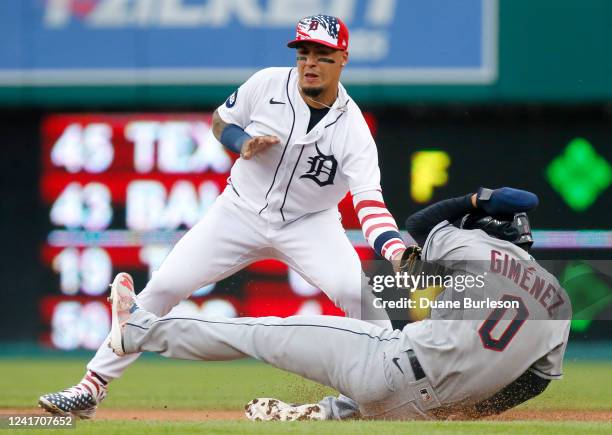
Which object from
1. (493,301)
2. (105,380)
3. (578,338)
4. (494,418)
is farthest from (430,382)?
(578,338)

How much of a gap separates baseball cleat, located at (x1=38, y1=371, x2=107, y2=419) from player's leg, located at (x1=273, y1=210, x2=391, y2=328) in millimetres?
1038

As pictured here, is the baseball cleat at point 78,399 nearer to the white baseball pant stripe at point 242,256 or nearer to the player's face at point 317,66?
the white baseball pant stripe at point 242,256

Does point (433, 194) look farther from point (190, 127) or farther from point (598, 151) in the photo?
point (190, 127)

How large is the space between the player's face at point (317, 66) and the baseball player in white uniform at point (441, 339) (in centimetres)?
109

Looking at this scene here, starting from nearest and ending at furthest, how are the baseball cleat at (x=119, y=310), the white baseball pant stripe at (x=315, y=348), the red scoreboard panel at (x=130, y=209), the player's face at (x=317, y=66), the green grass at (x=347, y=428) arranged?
the green grass at (x=347, y=428) < the white baseball pant stripe at (x=315, y=348) < the baseball cleat at (x=119, y=310) < the player's face at (x=317, y=66) < the red scoreboard panel at (x=130, y=209)

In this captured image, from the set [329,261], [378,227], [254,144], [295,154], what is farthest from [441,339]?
[295,154]

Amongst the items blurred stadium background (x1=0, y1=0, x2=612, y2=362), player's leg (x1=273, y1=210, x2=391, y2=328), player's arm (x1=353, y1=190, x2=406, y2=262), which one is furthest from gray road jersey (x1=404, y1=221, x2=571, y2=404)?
blurred stadium background (x1=0, y1=0, x2=612, y2=362)

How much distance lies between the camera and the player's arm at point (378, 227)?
4.97 meters

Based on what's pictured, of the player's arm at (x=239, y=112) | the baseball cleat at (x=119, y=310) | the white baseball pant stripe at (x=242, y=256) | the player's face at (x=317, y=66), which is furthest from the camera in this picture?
the player's arm at (x=239, y=112)

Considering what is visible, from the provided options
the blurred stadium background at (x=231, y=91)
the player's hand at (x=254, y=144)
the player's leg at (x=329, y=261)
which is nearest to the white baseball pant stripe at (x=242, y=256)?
the player's leg at (x=329, y=261)

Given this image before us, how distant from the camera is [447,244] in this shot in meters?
4.37

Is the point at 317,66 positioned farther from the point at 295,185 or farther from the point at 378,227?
the point at 378,227

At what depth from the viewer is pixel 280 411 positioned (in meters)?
4.73

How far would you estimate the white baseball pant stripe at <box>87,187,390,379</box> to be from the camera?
5.27m
